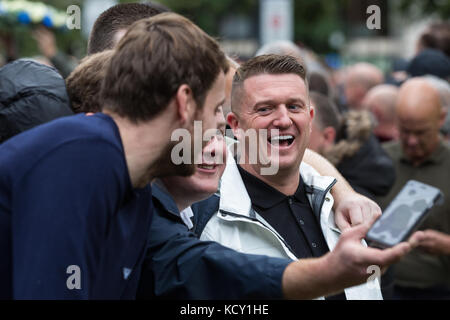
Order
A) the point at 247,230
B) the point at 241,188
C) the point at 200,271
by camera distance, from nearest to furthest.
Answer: the point at 200,271 → the point at 247,230 → the point at 241,188

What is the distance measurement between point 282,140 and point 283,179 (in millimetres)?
187

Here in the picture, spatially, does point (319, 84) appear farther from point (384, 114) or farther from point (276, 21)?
point (276, 21)

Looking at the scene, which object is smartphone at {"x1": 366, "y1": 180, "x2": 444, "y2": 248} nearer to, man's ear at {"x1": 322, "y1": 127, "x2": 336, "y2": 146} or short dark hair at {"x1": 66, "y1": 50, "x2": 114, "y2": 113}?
short dark hair at {"x1": 66, "y1": 50, "x2": 114, "y2": 113}

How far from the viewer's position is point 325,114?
5.23 metres

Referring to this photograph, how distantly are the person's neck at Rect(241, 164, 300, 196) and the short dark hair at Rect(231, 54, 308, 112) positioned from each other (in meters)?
0.38

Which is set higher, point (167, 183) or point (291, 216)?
→ point (167, 183)

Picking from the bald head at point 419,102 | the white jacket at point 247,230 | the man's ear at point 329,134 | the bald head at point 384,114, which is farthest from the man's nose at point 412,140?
the white jacket at point 247,230

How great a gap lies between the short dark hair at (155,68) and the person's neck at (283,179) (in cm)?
112

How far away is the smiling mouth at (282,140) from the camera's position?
3.39 m

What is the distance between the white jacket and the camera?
307 cm

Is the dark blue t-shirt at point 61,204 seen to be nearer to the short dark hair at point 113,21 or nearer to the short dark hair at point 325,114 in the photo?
the short dark hair at point 113,21

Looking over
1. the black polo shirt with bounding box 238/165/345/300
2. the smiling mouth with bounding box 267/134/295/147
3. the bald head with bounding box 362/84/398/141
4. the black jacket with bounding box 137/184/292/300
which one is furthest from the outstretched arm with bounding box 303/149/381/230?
the bald head with bounding box 362/84/398/141

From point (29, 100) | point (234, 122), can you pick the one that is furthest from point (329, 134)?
point (29, 100)
